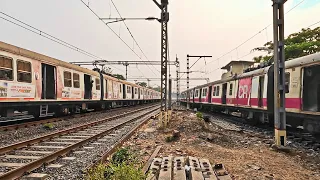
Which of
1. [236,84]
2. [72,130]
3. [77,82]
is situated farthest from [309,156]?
[77,82]

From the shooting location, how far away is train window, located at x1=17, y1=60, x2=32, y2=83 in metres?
10.8

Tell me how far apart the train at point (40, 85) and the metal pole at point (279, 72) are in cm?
901

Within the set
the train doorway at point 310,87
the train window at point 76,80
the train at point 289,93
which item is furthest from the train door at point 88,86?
the train doorway at point 310,87

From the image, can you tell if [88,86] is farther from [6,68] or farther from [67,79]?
[6,68]

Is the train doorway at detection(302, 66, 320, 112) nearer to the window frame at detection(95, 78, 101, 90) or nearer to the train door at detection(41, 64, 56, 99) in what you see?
the train door at detection(41, 64, 56, 99)

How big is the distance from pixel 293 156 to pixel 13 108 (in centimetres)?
998

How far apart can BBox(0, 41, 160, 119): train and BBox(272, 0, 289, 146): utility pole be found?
29.6ft

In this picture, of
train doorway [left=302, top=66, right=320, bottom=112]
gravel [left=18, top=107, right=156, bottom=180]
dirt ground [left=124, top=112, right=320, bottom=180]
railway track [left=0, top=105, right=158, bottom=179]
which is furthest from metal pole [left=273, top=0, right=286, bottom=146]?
railway track [left=0, top=105, right=158, bottom=179]

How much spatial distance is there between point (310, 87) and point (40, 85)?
10.7m

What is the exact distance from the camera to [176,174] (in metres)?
4.60

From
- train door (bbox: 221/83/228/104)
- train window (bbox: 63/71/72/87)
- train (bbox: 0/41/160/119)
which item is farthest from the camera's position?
train door (bbox: 221/83/228/104)

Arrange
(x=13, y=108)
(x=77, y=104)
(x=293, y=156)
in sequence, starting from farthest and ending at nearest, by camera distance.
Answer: (x=77, y=104)
(x=13, y=108)
(x=293, y=156)

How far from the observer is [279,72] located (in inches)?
325

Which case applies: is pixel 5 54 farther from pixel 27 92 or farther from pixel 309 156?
pixel 309 156
